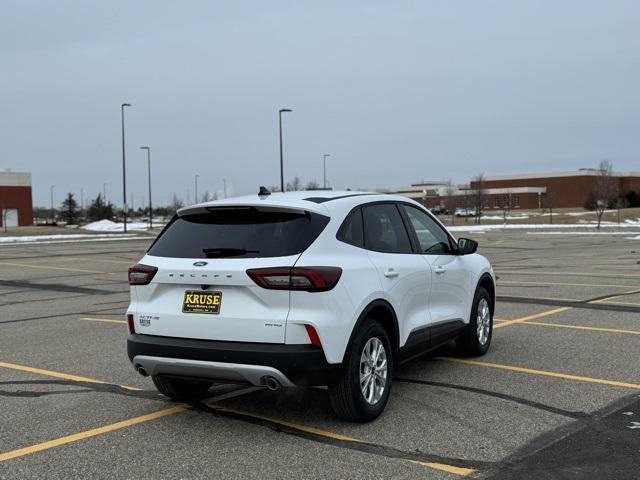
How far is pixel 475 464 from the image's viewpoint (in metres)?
4.47

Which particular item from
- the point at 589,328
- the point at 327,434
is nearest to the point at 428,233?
the point at 327,434

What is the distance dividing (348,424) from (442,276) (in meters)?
1.92

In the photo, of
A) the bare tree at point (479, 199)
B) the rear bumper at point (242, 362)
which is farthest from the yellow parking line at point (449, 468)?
the bare tree at point (479, 199)

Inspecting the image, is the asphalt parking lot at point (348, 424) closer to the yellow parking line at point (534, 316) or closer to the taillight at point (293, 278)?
the yellow parking line at point (534, 316)

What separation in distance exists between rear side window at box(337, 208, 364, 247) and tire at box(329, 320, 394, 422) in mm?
625

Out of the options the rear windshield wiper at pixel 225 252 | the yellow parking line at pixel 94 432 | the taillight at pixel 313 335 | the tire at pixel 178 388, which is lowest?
the yellow parking line at pixel 94 432

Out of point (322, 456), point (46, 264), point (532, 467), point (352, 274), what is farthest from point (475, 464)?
point (46, 264)

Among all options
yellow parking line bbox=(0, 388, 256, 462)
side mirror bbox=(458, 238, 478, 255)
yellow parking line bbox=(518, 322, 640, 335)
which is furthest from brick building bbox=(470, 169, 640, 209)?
yellow parking line bbox=(0, 388, 256, 462)

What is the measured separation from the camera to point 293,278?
4.88 metres

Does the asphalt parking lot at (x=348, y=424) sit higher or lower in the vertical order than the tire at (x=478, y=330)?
lower

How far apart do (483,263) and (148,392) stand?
375 cm

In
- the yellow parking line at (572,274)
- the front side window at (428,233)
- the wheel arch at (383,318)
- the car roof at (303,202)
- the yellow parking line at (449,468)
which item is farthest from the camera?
the yellow parking line at (572,274)

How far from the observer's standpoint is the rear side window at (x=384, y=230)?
5711 mm

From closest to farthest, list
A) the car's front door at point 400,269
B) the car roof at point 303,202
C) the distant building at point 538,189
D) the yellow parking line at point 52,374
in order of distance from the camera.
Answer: the car roof at point 303,202 < the car's front door at point 400,269 < the yellow parking line at point 52,374 < the distant building at point 538,189
